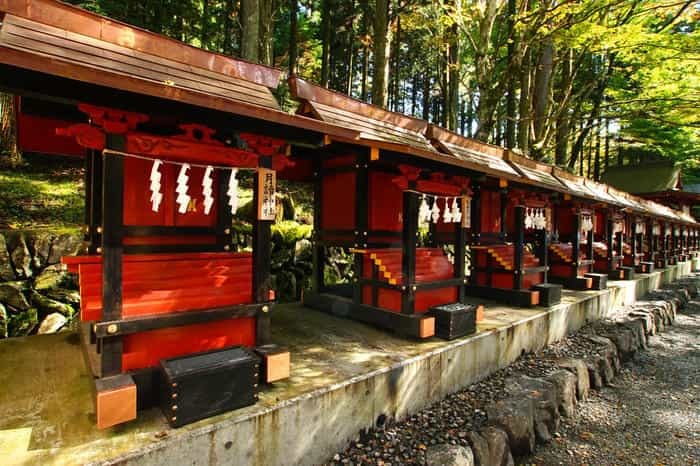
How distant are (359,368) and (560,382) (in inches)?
119

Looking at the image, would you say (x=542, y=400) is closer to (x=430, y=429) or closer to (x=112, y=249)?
(x=430, y=429)

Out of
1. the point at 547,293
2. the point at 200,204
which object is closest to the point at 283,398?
the point at 200,204

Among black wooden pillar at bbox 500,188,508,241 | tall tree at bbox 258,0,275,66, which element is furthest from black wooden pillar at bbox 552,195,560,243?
tall tree at bbox 258,0,275,66

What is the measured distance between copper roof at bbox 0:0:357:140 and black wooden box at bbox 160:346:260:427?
2263 millimetres

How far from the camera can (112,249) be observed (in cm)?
318

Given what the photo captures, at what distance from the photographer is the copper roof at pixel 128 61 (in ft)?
8.45

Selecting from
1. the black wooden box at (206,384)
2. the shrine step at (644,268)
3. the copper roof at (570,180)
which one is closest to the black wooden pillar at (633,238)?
the shrine step at (644,268)

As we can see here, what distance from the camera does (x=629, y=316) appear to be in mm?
9617

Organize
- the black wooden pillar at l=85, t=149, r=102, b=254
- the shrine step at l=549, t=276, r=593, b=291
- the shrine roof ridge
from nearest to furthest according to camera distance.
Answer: the shrine roof ridge → the black wooden pillar at l=85, t=149, r=102, b=254 → the shrine step at l=549, t=276, r=593, b=291

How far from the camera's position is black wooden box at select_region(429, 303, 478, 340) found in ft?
17.9

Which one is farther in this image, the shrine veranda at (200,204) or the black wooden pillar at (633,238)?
the black wooden pillar at (633,238)

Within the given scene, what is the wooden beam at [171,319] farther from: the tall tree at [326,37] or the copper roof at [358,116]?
the tall tree at [326,37]

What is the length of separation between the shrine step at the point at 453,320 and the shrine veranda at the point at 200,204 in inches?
1.2

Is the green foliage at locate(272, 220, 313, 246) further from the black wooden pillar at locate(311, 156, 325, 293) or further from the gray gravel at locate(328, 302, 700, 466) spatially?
the gray gravel at locate(328, 302, 700, 466)
